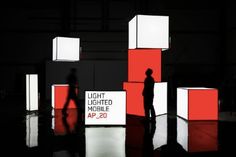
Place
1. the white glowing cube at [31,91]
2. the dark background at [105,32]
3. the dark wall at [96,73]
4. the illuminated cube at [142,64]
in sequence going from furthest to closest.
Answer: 1. the dark background at [105,32]
2. the dark wall at [96,73]
3. the white glowing cube at [31,91]
4. the illuminated cube at [142,64]

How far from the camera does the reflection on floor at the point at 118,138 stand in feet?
16.1

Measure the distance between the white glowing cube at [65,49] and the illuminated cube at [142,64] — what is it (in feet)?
6.20

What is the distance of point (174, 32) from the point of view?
18125 mm

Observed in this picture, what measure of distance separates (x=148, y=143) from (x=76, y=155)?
4.70 ft

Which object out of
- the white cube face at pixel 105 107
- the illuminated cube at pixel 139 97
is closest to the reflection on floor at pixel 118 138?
the white cube face at pixel 105 107

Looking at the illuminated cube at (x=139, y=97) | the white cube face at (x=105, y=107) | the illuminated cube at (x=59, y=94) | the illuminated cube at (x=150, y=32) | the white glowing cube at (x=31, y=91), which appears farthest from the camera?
the illuminated cube at (x=59, y=94)

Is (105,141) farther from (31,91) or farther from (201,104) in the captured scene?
(31,91)

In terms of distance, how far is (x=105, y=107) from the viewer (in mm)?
7535

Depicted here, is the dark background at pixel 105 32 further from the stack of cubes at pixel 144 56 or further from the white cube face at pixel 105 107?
the white cube face at pixel 105 107

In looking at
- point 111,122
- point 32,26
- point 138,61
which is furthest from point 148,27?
point 32,26

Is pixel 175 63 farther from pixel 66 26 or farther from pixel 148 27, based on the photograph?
pixel 148 27

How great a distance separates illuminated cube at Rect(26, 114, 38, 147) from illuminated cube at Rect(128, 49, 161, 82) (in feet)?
10.3

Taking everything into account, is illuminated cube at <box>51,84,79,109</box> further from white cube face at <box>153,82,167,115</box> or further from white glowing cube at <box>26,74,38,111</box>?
white cube face at <box>153,82,167,115</box>

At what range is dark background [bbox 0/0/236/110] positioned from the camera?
17656 mm
